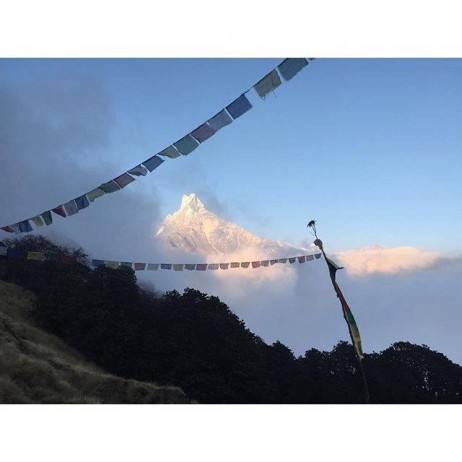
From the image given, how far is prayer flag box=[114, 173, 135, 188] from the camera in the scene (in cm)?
960

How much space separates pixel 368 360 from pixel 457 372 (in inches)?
335

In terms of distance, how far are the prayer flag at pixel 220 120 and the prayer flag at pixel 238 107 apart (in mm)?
106

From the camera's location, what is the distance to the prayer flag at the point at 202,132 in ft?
27.8

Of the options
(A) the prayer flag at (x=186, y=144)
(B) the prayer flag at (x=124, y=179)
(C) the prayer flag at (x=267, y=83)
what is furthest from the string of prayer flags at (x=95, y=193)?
(C) the prayer flag at (x=267, y=83)

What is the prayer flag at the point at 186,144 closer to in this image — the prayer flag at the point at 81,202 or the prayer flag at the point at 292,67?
the prayer flag at the point at 292,67

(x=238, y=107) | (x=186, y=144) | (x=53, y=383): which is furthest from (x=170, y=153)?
(x=53, y=383)

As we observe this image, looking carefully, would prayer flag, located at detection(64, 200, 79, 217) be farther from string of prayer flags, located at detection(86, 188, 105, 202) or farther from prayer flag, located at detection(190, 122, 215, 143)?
prayer flag, located at detection(190, 122, 215, 143)

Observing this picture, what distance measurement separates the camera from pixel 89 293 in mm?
29469

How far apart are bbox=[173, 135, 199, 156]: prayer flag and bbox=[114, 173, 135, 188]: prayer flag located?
1.62 m

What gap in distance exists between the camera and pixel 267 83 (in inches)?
314

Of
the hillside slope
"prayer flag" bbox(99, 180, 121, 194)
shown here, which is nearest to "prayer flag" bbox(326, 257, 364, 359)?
the hillside slope

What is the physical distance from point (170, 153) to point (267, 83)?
256 centimetres
